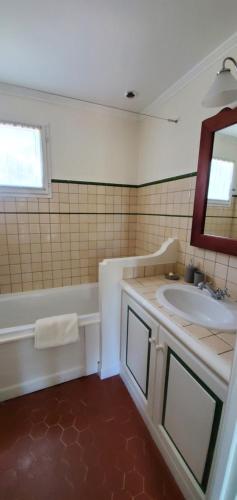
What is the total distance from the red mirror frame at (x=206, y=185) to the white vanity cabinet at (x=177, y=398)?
64cm

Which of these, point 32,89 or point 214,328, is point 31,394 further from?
point 32,89

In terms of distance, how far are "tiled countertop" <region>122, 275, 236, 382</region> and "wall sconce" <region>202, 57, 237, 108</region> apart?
1.12 metres

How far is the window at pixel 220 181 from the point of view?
131 centimetres

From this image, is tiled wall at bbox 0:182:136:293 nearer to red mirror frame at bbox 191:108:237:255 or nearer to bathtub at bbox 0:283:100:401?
bathtub at bbox 0:283:100:401

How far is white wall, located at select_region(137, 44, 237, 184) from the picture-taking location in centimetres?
147

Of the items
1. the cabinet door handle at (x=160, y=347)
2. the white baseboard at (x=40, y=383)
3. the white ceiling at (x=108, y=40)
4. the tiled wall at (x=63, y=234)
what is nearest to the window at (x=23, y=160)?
the tiled wall at (x=63, y=234)

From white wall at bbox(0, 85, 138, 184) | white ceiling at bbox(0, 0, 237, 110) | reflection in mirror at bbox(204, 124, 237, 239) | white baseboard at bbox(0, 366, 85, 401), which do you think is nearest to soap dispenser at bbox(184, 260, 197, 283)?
reflection in mirror at bbox(204, 124, 237, 239)

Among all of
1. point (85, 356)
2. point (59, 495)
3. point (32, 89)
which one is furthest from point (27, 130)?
point (59, 495)

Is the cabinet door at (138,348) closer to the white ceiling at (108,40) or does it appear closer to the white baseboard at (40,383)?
the white baseboard at (40,383)

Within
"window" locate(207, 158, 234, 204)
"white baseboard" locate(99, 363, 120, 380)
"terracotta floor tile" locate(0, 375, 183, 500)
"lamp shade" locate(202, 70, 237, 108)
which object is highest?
"lamp shade" locate(202, 70, 237, 108)

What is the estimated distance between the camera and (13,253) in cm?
205

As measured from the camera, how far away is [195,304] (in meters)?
1.40

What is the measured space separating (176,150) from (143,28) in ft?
2.57

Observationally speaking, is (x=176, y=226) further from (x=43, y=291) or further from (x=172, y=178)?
(x=43, y=291)
